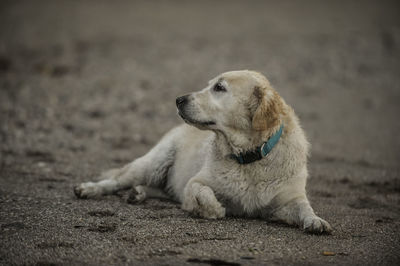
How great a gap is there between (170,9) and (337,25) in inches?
279

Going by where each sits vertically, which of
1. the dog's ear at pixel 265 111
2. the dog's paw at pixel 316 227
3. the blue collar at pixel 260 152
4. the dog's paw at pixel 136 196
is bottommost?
the dog's paw at pixel 136 196

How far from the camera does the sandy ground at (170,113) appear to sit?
3707mm

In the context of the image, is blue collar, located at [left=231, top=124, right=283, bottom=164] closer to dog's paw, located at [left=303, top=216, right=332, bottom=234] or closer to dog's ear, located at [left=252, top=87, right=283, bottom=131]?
dog's ear, located at [left=252, top=87, right=283, bottom=131]

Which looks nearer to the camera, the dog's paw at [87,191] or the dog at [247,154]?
the dog at [247,154]

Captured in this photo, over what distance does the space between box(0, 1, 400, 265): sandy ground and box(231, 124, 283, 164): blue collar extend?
576 millimetres

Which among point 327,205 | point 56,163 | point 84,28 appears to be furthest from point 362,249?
point 84,28

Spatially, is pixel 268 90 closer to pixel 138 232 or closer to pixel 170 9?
pixel 138 232

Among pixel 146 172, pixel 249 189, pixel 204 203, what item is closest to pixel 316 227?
pixel 249 189

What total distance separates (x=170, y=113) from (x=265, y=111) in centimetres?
668

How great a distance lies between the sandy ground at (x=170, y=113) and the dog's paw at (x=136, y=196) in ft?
0.35

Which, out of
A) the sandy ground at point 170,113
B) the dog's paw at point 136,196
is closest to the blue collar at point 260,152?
the sandy ground at point 170,113

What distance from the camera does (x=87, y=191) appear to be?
506cm

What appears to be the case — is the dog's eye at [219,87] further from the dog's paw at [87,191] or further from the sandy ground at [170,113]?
the dog's paw at [87,191]

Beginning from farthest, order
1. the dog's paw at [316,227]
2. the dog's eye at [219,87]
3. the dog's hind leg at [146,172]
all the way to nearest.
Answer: the dog's hind leg at [146,172], the dog's eye at [219,87], the dog's paw at [316,227]
